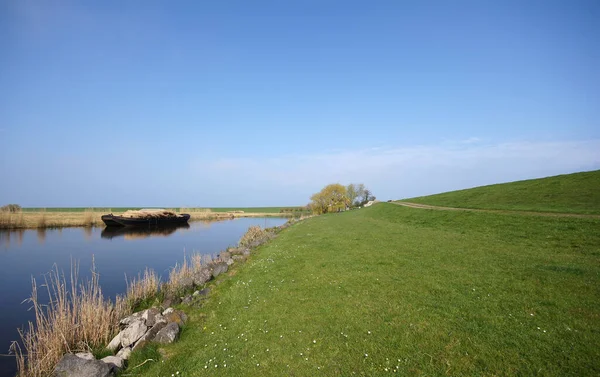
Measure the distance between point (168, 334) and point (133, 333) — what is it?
135 centimetres

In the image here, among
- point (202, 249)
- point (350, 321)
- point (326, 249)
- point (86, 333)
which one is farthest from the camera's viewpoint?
point (202, 249)

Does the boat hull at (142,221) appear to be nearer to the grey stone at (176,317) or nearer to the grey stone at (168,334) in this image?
the grey stone at (176,317)

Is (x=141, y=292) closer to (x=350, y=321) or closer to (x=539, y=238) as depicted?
(x=350, y=321)

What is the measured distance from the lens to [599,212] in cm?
1991

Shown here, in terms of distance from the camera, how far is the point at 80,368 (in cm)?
701

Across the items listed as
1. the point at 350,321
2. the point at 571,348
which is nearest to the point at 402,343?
the point at 350,321

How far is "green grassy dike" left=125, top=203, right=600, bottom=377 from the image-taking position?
258 inches

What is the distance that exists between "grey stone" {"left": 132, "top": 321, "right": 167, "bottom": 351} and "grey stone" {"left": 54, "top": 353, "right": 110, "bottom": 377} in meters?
1.27

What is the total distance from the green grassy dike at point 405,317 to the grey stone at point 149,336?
580 mm

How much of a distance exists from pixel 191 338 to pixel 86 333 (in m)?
3.64

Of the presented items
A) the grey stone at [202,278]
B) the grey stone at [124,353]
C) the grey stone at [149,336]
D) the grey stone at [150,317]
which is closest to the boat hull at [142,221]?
the grey stone at [202,278]

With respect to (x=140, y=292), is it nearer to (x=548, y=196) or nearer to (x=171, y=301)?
(x=171, y=301)

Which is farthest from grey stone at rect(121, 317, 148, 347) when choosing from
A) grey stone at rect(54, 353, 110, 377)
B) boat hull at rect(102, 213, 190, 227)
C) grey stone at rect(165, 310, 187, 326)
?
boat hull at rect(102, 213, 190, 227)

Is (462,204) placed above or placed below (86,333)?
above
